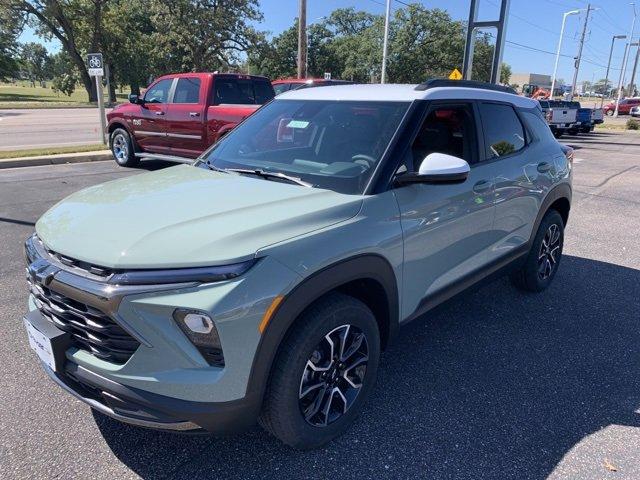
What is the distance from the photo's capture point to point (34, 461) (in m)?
2.41

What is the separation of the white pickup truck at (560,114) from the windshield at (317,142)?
1961cm

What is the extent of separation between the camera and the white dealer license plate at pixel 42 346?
7.21 ft

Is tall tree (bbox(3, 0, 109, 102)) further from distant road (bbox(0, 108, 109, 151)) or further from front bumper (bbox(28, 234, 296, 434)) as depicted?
front bumper (bbox(28, 234, 296, 434))

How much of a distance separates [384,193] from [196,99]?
7.74 m

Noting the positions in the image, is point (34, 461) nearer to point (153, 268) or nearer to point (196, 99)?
point (153, 268)

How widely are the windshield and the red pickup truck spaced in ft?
18.2

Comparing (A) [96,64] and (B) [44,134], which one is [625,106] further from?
(A) [96,64]

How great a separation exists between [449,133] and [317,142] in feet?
3.10

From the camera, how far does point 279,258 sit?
2088 mm

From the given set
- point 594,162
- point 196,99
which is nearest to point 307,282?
point 196,99

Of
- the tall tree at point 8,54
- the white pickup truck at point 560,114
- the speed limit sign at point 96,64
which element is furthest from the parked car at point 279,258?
the tall tree at point 8,54

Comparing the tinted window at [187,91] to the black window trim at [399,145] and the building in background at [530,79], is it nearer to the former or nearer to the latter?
the black window trim at [399,145]

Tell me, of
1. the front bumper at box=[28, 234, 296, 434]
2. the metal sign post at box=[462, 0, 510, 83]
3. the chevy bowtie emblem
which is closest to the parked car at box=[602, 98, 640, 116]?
the metal sign post at box=[462, 0, 510, 83]

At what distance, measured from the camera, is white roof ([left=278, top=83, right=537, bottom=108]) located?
10.1 ft
